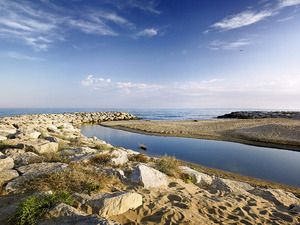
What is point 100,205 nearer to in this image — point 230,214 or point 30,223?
point 30,223

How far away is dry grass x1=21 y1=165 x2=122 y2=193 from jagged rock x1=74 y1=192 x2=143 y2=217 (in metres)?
0.42

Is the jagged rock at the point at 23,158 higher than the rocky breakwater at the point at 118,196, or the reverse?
the jagged rock at the point at 23,158

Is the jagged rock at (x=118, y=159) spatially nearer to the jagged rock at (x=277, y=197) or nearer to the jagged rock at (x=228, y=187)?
the jagged rock at (x=228, y=187)

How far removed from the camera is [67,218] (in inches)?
116

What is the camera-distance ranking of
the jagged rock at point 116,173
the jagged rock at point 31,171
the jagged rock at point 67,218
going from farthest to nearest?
the jagged rock at point 116,173 < the jagged rock at point 31,171 < the jagged rock at point 67,218

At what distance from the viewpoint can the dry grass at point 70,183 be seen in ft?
13.7

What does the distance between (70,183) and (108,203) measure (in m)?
1.52

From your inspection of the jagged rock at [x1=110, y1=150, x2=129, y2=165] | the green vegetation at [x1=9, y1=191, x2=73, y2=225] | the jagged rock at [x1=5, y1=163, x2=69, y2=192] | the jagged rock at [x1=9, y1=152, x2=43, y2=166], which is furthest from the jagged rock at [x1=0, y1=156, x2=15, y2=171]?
the jagged rock at [x1=110, y1=150, x2=129, y2=165]

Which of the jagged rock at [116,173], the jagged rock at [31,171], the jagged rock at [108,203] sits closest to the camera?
the jagged rock at [108,203]

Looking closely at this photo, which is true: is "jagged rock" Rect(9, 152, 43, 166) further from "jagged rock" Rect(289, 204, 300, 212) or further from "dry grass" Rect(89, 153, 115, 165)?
"jagged rock" Rect(289, 204, 300, 212)

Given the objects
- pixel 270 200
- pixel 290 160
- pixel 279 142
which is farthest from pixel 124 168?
pixel 279 142

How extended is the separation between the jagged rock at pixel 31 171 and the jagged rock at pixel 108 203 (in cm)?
183

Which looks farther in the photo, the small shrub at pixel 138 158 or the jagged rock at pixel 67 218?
the small shrub at pixel 138 158

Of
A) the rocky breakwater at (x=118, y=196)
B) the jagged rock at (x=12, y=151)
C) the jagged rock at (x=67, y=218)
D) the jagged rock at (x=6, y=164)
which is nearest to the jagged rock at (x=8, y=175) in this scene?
the rocky breakwater at (x=118, y=196)
